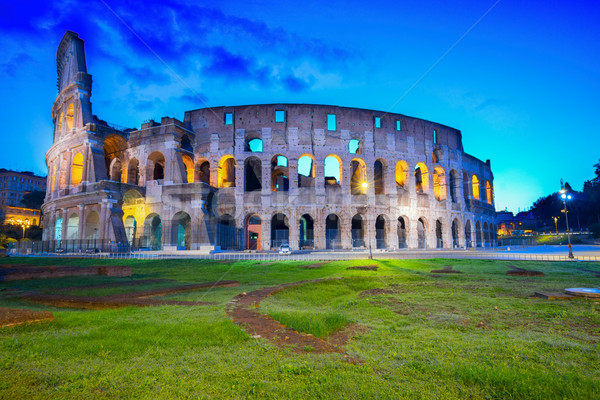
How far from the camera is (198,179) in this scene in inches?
1391

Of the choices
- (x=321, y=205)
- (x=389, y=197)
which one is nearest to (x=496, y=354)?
(x=321, y=205)

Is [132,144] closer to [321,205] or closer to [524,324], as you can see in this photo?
[321,205]

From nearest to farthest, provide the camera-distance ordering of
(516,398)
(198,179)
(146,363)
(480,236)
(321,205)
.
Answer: (516,398)
(146,363)
(321,205)
(198,179)
(480,236)

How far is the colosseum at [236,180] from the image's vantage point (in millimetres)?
32062

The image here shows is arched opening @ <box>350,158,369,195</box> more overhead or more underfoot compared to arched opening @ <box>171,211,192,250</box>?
more overhead

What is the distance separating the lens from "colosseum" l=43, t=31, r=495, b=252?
105 ft

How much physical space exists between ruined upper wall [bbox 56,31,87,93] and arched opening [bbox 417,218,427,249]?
39.8 meters

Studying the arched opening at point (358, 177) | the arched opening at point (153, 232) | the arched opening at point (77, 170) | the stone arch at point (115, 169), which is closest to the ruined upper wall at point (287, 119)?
the arched opening at point (358, 177)

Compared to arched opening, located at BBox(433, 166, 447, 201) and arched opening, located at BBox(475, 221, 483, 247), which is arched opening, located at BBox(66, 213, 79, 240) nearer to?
arched opening, located at BBox(433, 166, 447, 201)

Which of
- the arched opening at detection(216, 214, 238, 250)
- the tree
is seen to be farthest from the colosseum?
the tree

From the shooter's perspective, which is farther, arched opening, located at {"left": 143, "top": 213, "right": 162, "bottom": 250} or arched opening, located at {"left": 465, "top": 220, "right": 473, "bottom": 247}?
arched opening, located at {"left": 465, "top": 220, "right": 473, "bottom": 247}

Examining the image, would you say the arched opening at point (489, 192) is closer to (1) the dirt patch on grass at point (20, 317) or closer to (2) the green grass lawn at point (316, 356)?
(2) the green grass lawn at point (316, 356)

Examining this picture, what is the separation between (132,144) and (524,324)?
→ 37.8 metres

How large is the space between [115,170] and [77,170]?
3.61 meters
